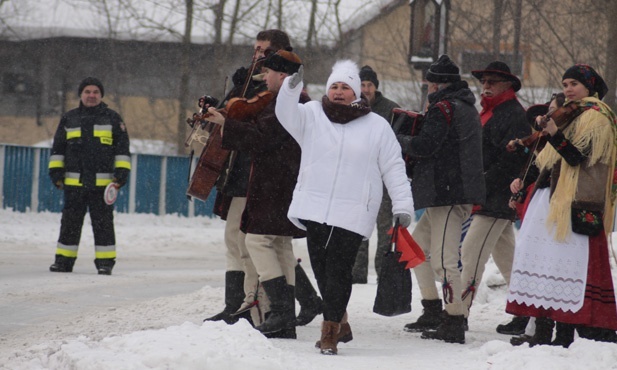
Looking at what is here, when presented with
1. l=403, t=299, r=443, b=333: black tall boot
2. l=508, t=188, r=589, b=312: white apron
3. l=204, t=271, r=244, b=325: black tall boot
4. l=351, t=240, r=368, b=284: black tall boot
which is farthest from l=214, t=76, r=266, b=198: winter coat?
l=351, t=240, r=368, b=284: black tall boot

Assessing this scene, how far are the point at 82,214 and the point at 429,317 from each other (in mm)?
4611

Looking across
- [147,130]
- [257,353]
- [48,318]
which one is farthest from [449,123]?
[147,130]

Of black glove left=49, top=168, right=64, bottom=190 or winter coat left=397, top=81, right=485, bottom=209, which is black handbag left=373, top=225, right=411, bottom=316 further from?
black glove left=49, top=168, right=64, bottom=190

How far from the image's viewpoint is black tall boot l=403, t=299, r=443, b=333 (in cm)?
762

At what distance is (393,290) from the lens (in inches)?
258

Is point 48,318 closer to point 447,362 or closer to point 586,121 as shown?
point 447,362

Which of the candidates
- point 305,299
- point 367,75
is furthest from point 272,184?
point 367,75

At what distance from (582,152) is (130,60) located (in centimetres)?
3089

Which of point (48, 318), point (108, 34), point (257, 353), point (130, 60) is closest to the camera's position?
point (257, 353)

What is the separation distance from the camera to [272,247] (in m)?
6.87

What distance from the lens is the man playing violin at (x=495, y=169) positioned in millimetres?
7613

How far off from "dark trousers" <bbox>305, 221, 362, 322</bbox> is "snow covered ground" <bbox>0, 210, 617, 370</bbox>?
0.97 feet

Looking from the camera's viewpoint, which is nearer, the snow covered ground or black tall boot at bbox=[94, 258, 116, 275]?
the snow covered ground

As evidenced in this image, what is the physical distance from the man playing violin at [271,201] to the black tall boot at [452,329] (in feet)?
3.37
